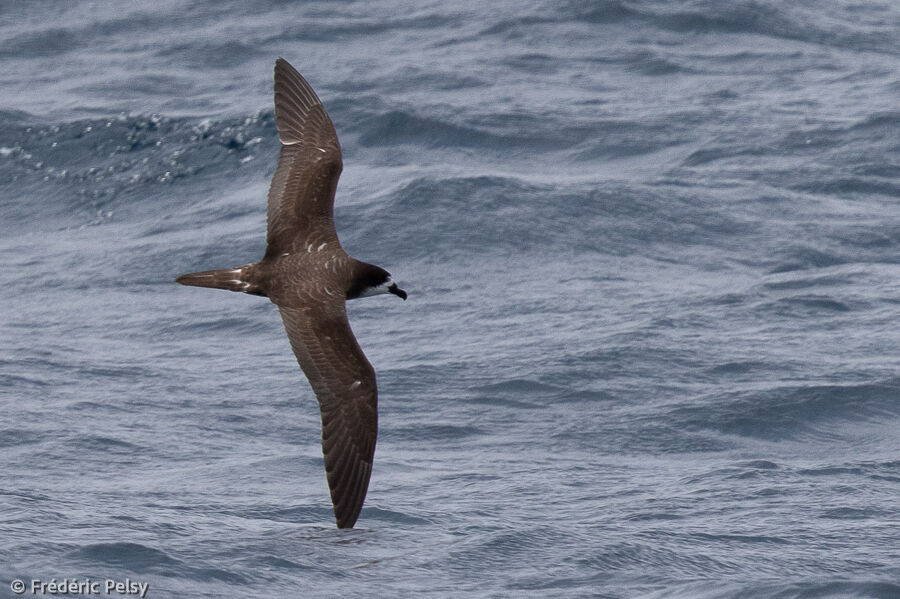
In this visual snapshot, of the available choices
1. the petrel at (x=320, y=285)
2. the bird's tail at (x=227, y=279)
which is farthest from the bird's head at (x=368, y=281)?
the bird's tail at (x=227, y=279)

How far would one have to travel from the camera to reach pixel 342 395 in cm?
904

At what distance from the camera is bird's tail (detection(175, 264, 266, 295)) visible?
9078 mm

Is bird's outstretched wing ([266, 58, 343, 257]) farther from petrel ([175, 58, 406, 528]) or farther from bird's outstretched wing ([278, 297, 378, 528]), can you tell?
bird's outstretched wing ([278, 297, 378, 528])

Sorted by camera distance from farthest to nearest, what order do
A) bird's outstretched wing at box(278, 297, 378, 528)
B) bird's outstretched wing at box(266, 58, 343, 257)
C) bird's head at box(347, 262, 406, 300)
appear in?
bird's outstretched wing at box(266, 58, 343, 257) < bird's head at box(347, 262, 406, 300) < bird's outstretched wing at box(278, 297, 378, 528)

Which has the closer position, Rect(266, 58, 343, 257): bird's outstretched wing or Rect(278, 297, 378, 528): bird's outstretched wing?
Rect(278, 297, 378, 528): bird's outstretched wing

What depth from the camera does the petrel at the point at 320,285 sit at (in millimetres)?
9016

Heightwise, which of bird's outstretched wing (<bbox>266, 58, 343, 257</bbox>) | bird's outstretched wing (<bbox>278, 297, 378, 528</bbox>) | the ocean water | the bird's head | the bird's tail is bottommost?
the ocean water

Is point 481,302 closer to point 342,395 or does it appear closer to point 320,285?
point 320,285

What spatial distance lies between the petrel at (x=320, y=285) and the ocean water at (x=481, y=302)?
53cm

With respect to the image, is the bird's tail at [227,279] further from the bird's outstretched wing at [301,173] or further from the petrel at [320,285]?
the bird's outstretched wing at [301,173]

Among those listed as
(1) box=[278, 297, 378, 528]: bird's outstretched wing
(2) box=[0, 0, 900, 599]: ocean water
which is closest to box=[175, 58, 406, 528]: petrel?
(1) box=[278, 297, 378, 528]: bird's outstretched wing

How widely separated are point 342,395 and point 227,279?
0.97 m

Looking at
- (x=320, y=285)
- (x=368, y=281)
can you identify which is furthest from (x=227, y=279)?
(x=368, y=281)

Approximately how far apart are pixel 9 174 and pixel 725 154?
7.91 metres
